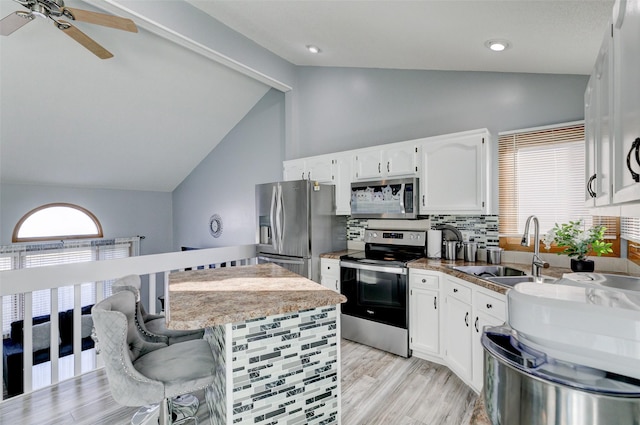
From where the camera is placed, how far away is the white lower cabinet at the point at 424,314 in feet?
9.48

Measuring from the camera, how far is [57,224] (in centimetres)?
598

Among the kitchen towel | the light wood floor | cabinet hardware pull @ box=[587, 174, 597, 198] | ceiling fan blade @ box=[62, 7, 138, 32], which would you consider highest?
ceiling fan blade @ box=[62, 7, 138, 32]

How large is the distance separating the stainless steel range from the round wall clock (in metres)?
3.45

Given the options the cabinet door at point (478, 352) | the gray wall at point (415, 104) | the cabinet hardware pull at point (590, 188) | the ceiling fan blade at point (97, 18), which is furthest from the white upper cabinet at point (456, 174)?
the ceiling fan blade at point (97, 18)

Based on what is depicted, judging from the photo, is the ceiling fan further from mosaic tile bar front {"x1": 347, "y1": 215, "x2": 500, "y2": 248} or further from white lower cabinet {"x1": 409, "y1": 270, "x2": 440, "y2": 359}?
mosaic tile bar front {"x1": 347, "y1": 215, "x2": 500, "y2": 248}

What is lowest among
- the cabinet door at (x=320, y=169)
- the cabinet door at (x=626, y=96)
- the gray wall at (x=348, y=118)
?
the cabinet door at (x=626, y=96)

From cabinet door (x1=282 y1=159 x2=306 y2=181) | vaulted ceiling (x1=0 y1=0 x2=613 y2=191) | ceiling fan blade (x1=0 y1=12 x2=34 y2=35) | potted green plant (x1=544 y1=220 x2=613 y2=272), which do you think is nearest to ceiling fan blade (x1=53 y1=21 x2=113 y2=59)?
ceiling fan blade (x1=0 y1=12 x2=34 y2=35)

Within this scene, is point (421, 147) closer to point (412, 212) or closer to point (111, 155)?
point (412, 212)

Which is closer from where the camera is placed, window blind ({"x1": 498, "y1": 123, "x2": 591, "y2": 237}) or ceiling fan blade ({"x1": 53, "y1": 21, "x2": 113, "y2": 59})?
ceiling fan blade ({"x1": 53, "y1": 21, "x2": 113, "y2": 59})

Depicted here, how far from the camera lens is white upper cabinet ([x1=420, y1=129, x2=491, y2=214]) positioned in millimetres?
2891

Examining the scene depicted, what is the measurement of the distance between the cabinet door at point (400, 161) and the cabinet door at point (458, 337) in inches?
52.1

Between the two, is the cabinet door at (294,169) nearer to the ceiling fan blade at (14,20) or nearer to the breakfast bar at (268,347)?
the breakfast bar at (268,347)

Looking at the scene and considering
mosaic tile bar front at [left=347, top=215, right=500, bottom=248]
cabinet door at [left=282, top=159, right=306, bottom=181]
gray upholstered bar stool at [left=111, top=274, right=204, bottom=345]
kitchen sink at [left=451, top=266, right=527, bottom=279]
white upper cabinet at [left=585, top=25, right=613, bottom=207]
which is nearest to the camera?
white upper cabinet at [left=585, top=25, right=613, bottom=207]

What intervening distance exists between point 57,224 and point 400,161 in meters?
6.28
